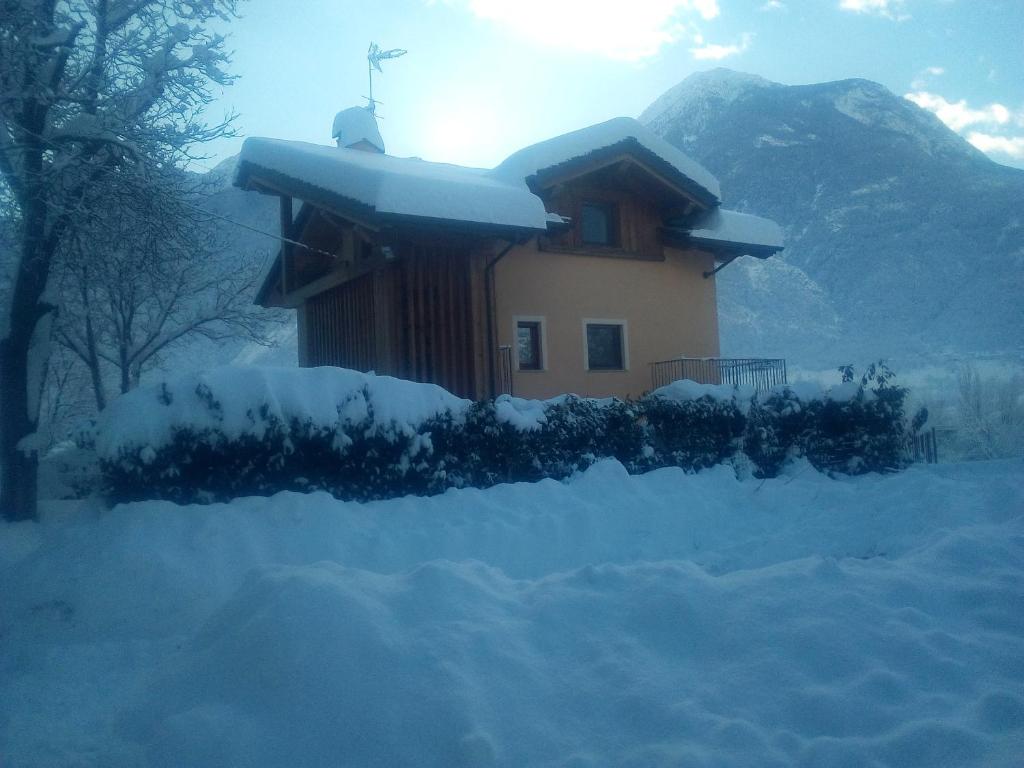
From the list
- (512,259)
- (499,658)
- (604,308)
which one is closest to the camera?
(499,658)

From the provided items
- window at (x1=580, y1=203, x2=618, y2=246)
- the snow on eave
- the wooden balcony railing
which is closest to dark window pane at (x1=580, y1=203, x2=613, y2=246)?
window at (x1=580, y1=203, x2=618, y2=246)

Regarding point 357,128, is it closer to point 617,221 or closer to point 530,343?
point 617,221

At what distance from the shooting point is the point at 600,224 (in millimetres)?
15164

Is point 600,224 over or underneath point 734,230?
over

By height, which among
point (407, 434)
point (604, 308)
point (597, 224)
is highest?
point (597, 224)

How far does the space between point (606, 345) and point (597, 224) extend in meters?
2.46

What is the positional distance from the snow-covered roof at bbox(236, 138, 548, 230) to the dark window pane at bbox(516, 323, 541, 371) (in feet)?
9.43

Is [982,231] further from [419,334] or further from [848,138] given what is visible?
[419,334]

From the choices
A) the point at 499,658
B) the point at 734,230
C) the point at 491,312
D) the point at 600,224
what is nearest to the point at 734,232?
the point at 734,230

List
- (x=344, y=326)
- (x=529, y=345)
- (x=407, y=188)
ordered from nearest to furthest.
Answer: (x=407, y=188)
(x=344, y=326)
(x=529, y=345)

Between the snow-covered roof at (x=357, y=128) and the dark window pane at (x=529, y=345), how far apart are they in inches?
421

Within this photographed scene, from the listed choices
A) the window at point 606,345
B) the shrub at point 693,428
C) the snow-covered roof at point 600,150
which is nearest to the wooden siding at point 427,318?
the snow-covered roof at point 600,150

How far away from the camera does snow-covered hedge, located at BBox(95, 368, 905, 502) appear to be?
619cm

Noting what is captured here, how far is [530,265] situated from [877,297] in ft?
184
